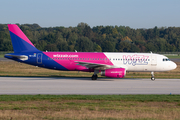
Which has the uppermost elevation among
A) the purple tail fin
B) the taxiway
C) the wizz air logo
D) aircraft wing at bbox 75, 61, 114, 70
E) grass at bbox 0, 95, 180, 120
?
the purple tail fin

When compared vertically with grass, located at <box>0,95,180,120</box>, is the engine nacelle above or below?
above

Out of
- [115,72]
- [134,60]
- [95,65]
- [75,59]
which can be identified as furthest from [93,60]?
[134,60]

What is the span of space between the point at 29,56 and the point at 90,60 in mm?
7465

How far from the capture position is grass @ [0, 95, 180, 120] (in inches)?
449

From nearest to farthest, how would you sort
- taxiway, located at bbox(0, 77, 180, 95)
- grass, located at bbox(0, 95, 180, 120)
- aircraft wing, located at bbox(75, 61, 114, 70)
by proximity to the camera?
grass, located at bbox(0, 95, 180, 120)
taxiway, located at bbox(0, 77, 180, 95)
aircraft wing, located at bbox(75, 61, 114, 70)

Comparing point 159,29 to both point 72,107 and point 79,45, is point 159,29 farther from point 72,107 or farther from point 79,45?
point 72,107

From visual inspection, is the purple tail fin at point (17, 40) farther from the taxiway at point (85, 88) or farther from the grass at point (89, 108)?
the grass at point (89, 108)

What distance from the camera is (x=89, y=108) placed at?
13.3 m

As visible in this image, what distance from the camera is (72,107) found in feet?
44.7

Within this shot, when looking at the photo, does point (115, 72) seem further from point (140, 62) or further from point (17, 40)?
point (17, 40)

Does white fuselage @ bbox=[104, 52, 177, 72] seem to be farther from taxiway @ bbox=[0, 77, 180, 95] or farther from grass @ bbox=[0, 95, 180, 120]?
grass @ bbox=[0, 95, 180, 120]

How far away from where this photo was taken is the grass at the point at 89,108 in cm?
1140

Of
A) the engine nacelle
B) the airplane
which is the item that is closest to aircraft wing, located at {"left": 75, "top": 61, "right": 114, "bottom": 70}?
the airplane

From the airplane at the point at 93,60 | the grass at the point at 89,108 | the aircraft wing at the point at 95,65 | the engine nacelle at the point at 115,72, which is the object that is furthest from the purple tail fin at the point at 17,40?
the grass at the point at 89,108
